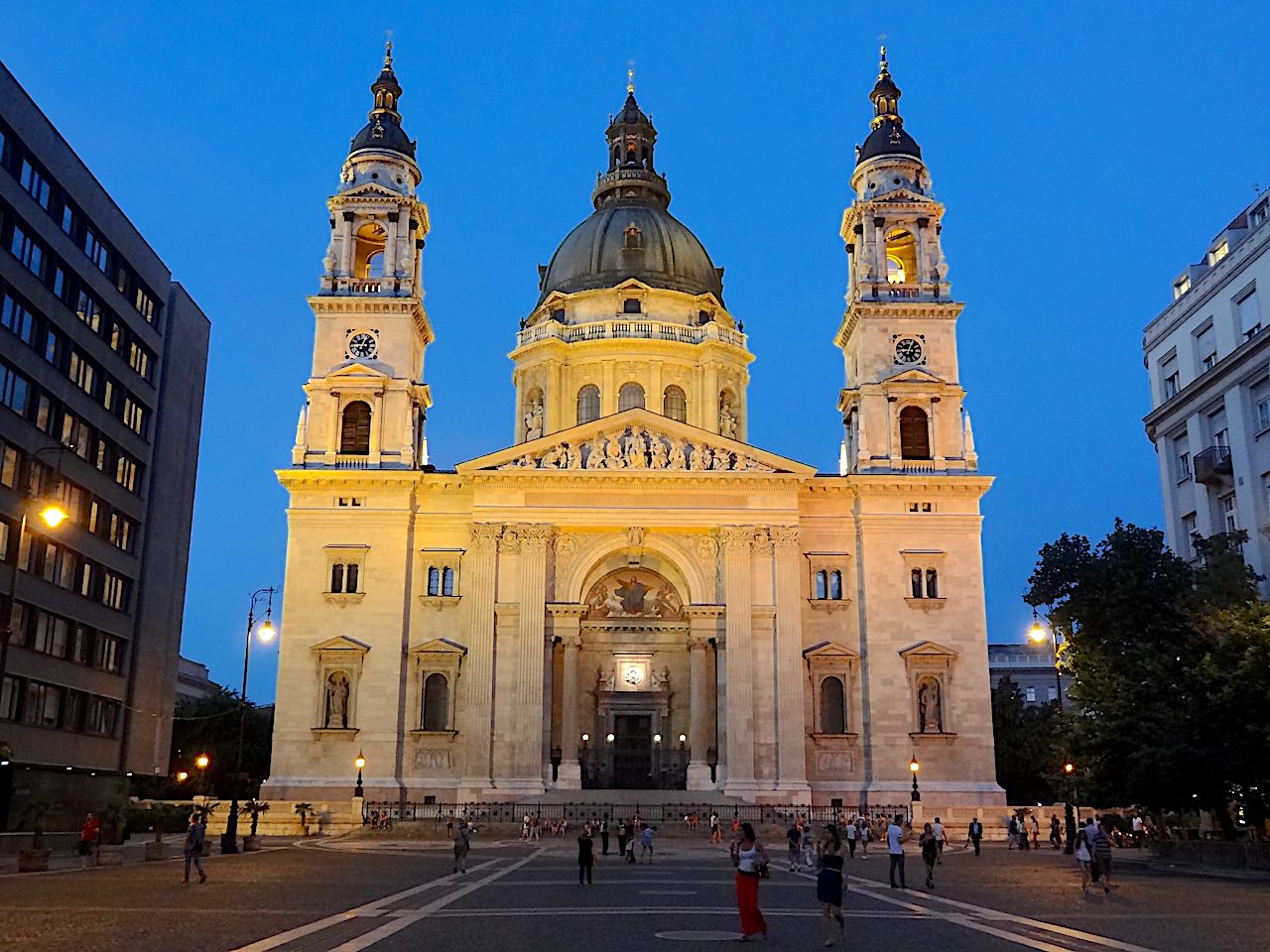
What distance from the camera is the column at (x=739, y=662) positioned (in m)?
54.8

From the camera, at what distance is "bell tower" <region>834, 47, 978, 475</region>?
61.6 meters

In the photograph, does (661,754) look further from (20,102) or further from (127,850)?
(20,102)

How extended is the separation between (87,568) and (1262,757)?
4038 centimetres

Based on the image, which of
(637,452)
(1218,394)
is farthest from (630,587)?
(1218,394)

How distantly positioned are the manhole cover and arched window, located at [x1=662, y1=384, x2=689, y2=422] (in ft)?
177

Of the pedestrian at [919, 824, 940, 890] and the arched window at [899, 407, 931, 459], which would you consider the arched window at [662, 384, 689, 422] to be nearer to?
the arched window at [899, 407, 931, 459]

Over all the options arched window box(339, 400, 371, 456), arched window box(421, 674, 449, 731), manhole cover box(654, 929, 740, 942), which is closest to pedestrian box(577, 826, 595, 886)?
manhole cover box(654, 929, 740, 942)

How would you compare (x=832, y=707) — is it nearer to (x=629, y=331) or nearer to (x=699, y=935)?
(x=629, y=331)

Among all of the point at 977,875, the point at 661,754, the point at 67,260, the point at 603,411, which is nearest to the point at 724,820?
the point at 661,754

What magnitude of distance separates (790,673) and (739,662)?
235cm

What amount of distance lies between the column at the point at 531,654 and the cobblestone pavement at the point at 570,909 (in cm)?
2002

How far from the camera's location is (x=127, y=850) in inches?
1651

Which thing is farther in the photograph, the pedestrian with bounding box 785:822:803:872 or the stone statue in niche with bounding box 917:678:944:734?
the stone statue in niche with bounding box 917:678:944:734

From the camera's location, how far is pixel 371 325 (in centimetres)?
6262
